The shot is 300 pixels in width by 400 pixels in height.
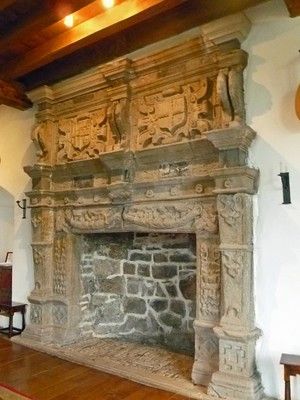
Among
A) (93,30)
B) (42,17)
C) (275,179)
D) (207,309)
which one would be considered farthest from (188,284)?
(42,17)

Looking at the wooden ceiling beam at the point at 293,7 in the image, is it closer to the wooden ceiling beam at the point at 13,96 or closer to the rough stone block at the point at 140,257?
the rough stone block at the point at 140,257

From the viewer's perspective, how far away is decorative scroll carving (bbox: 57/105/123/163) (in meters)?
2.91

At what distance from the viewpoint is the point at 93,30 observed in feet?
8.31

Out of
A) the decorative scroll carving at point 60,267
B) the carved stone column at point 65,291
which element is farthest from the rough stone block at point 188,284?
the decorative scroll carving at point 60,267

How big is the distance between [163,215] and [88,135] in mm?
1119

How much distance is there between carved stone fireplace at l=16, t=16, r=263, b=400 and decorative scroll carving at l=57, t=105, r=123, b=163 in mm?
11

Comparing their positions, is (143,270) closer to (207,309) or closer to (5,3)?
(207,309)

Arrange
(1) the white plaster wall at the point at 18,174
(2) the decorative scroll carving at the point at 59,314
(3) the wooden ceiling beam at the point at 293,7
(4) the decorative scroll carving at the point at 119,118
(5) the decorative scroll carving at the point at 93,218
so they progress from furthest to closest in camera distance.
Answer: (1) the white plaster wall at the point at 18,174
(2) the decorative scroll carving at the point at 59,314
(5) the decorative scroll carving at the point at 93,218
(4) the decorative scroll carving at the point at 119,118
(3) the wooden ceiling beam at the point at 293,7

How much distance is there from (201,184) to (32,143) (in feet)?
6.95

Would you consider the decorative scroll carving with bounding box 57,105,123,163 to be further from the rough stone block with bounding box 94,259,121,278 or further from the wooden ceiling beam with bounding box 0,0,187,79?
the rough stone block with bounding box 94,259,121,278

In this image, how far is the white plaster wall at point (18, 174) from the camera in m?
3.69

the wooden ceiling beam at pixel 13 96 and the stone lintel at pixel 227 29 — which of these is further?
the wooden ceiling beam at pixel 13 96

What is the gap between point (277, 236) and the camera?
2.24 metres

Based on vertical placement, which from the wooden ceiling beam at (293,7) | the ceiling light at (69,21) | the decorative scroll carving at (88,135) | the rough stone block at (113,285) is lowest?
the rough stone block at (113,285)
